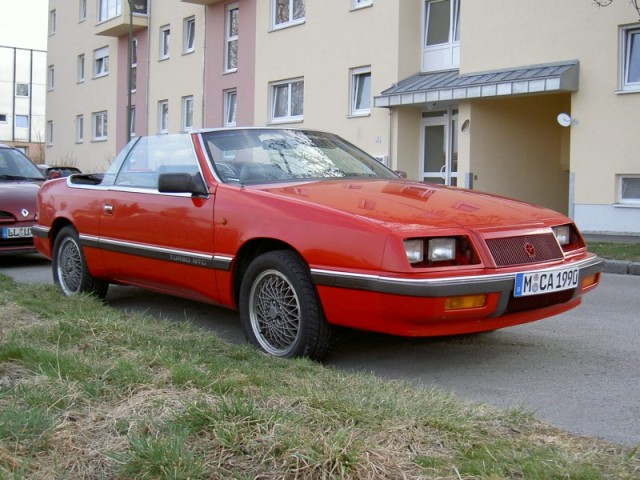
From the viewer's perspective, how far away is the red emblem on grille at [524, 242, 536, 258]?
15.4 ft

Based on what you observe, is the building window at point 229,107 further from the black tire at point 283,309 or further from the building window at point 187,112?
the black tire at point 283,309

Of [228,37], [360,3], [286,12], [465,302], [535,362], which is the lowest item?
[535,362]

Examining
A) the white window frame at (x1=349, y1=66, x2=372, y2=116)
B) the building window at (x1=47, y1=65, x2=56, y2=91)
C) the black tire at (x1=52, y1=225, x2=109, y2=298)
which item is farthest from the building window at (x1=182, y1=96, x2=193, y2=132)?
the black tire at (x1=52, y1=225, x2=109, y2=298)

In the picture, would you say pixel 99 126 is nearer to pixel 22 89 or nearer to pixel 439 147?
pixel 439 147

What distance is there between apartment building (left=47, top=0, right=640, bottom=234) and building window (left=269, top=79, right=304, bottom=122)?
4cm

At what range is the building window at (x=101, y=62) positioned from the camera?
33.5 m

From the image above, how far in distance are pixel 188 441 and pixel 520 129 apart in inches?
626

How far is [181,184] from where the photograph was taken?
544 centimetres

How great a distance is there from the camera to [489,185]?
17.2 metres

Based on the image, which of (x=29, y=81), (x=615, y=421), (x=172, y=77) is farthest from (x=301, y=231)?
(x=29, y=81)

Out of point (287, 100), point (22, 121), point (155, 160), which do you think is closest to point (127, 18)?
point (287, 100)

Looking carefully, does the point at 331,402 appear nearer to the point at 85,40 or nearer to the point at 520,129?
the point at 520,129

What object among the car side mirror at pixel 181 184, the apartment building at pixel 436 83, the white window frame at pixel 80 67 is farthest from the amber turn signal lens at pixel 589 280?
the white window frame at pixel 80 67

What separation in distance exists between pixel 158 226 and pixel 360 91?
1476 cm
